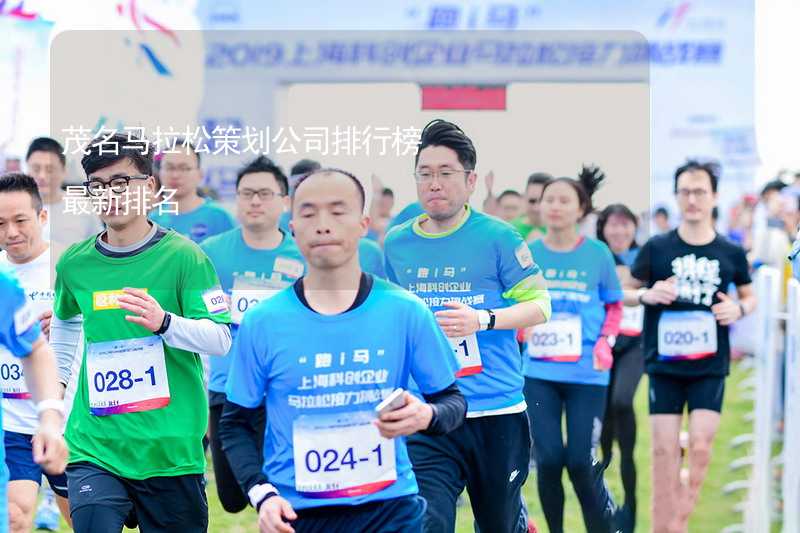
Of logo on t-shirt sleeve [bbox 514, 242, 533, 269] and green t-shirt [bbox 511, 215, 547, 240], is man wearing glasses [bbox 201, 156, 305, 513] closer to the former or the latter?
logo on t-shirt sleeve [bbox 514, 242, 533, 269]

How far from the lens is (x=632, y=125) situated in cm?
702

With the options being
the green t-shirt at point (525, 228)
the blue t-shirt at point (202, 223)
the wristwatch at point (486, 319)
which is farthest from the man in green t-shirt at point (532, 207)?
the wristwatch at point (486, 319)

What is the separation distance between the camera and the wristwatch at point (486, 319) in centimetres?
555

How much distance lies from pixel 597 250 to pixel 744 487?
3.07 m

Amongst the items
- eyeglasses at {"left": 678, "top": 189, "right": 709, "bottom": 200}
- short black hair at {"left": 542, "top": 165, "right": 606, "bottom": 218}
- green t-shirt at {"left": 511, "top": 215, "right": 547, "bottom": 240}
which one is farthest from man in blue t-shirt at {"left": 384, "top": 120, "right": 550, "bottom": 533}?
green t-shirt at {"left": 511, "top": 215, "right": 547, "bottom": 240}

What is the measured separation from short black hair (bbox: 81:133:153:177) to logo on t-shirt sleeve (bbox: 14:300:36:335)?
4.14 feet

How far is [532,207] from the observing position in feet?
33.0

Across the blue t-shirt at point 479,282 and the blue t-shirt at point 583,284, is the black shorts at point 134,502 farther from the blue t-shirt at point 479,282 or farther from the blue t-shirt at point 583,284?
the blue t-shirt at point 583,284

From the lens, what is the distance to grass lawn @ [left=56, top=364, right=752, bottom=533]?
27.3 ft

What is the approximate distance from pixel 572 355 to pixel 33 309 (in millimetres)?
3006

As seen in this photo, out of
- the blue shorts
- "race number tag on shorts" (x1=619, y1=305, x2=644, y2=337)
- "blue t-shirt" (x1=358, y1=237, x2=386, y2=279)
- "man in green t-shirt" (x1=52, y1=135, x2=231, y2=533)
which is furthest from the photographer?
Result: "race number tag on shorts" (x1=619, y1=305, x2=644, y2=337)

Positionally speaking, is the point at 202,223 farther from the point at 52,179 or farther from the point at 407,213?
the point at 407,213

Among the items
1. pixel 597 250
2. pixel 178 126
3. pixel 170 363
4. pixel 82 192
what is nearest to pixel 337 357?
pixel 170 363

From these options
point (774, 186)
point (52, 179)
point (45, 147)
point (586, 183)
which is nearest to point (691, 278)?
point (586, 183)
